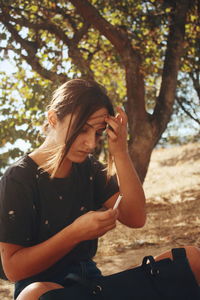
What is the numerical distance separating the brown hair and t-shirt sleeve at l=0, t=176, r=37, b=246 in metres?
0.19

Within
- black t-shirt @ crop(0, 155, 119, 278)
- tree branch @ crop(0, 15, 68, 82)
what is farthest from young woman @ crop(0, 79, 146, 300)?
tree branch @ crop(0, 15, 68, 82)

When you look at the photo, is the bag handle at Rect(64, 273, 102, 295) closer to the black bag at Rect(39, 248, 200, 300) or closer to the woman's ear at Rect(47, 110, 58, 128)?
the black bag at Rect(39, 248, 200, 300)

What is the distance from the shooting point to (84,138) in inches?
95.1

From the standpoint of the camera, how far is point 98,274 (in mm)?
2453

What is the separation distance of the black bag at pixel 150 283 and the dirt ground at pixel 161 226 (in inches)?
73.1

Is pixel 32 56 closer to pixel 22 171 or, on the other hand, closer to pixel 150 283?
pixel 22 171

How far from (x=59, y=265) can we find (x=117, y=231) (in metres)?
4.05

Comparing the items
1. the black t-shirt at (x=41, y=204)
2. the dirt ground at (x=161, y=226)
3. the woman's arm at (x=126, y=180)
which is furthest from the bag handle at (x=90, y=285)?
the dirt ground at (x=161, y=226)

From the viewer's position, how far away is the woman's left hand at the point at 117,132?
2.55 m

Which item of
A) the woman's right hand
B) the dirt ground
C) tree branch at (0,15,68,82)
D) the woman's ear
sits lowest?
the dirt ground

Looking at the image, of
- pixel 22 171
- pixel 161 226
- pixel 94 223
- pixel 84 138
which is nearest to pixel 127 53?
pixel 161 226

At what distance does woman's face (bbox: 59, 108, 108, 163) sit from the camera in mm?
2408

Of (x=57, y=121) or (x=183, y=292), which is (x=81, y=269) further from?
(x=57, y=121)

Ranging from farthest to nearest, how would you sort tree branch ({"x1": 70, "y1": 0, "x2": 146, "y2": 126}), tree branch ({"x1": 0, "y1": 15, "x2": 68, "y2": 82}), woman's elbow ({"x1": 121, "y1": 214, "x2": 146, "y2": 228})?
tree branch ({"x1": 70, "y1": 0, "x2": 146, "y2": 126}) → tree branch ({"x1": 0, "y1": 15, "x2": 68, "y2": 82}) → woman's elbow ({"x1": 121, "y1": 214, "x2": 146, "y2": 228})
